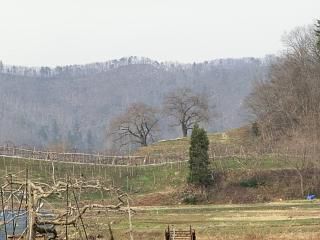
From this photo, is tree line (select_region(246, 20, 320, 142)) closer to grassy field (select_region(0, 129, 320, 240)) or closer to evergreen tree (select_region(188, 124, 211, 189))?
grassy field (select_region(0, 129, 320, 240))

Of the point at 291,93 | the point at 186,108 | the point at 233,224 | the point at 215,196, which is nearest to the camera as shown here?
the point at 233,224

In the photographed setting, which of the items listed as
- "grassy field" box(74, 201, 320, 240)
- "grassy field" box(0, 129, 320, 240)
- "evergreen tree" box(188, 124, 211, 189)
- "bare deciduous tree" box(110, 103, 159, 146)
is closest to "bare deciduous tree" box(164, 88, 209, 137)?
"bare deciduous tree" box(110, 103, 159, 146)

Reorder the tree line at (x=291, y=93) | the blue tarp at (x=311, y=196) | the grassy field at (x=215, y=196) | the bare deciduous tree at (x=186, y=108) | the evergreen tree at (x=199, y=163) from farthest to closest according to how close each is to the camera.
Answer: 1. the bare deciduous tree at (x=186, y=108)
2. the tree line at (x=291, y=93)
3. the evergreen tree at (x=199, y=163)
4. the blue tarp at (x=311, y=196)
5. the grassy field at (x=215, y=196)

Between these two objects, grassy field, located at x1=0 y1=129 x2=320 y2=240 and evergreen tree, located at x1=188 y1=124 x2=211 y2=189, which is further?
evergreen tree, located at x1=188 y1=124 x2=211 y2=189

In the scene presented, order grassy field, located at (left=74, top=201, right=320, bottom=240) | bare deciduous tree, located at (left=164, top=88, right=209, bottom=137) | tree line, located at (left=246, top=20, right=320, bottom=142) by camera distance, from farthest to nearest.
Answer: bare deciduous tree, located at (left=164, top=88, right=209, bottom=137), tree line, located at (left=246, top=20, right=320, bottom=142), grassy field, located at (left=74, top=201, right=320, bottom=240)

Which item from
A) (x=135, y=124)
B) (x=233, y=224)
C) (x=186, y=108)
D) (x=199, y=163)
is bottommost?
(x=233, y=224)

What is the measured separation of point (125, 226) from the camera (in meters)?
41.4

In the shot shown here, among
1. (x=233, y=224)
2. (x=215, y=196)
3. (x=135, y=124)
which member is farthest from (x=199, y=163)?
(x=135, y=124)

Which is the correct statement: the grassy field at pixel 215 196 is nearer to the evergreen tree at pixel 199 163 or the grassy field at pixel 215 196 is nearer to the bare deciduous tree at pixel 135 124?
the evergreen tree at pixel 199 163

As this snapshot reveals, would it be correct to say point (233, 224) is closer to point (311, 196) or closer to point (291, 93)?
point (311, 196)

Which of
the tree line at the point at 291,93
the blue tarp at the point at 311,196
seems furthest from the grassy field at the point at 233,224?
the tree line at the point at 291,93

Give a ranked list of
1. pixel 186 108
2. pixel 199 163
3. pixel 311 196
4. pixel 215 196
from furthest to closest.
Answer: pixel 186 108 → pixel 199 163 → pixel 215 196 → pixel 311 196

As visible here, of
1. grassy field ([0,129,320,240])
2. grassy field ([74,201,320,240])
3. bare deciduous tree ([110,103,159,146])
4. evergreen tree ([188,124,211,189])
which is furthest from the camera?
bare deciduous tree ([110,103,159,146])

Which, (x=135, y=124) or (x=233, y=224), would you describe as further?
(x=135, y=124)
